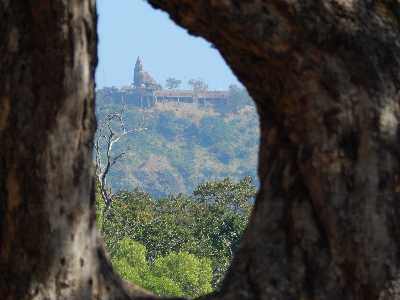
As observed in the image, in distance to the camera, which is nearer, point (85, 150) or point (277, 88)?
point (85, 150)

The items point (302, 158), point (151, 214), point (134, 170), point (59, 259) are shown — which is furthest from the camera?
point (134, 170)

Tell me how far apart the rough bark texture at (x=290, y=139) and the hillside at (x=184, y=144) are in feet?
532

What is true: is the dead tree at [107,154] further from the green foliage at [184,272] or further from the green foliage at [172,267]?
the green foliage at [184,272]

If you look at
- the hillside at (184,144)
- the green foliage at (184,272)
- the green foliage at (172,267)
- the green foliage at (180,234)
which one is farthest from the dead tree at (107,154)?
the hillside at (184,144)

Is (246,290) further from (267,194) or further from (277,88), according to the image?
(277,88)

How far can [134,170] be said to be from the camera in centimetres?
16800

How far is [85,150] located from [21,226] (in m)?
A: 0.30

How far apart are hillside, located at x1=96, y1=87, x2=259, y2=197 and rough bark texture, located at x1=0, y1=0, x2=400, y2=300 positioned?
532 feet

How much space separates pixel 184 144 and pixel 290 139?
→ 614ft

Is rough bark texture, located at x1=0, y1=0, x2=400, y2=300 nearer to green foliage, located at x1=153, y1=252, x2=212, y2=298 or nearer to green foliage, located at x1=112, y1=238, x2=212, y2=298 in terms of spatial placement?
green foliage, located at x1=112, y1=238, x2=212, y2=298

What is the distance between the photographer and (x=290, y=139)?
337 centimetres

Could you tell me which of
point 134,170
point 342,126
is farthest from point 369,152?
point 134,170

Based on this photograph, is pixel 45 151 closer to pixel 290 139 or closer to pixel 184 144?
pixel 290 139

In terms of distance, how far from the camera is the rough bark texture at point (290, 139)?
3062 millimetres
